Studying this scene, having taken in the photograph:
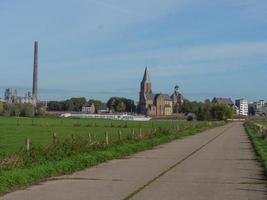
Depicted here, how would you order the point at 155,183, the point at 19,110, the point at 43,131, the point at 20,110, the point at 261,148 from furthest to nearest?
the point at 20,110 → the point at 19,110 → the point at 43,131 → the point at 261,148 → the point at 155,183

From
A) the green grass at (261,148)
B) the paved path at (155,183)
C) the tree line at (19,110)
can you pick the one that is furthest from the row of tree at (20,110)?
the paved path at (155,183)

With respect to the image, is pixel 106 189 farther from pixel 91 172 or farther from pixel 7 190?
pixel 91 172

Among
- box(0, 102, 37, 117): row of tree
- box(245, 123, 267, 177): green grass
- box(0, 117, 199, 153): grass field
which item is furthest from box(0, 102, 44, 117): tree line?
box(245, 123, 267, 177): green grass

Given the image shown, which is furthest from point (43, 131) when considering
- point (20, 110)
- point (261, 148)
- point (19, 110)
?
point (20, 110)

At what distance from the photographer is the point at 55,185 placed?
1452 cm

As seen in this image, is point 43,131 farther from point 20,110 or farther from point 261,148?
point 20,110

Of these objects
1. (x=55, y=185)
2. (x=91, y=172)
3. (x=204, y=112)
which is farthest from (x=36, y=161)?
(x=204, y=112)

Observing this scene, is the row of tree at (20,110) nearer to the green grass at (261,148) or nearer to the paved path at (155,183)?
the green grass at (261,148)

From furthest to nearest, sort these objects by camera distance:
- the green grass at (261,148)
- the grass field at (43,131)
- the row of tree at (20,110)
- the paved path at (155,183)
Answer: the row of tree at (20,110), the grass field at (43,131), the green grass at (261,148), the paved path at (155,183)

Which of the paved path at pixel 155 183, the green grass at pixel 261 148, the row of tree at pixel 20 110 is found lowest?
the paved path at pixel 155 183

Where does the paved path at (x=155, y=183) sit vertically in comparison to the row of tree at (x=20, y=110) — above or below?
below

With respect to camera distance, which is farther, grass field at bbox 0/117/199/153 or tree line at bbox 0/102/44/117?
tree line at bbox 0/102/44/117

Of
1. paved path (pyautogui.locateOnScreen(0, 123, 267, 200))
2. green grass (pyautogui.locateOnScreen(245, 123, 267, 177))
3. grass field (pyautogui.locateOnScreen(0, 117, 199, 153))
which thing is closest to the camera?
paved path (pyautogui.locateOnScreen(0, 123, 267, 200))

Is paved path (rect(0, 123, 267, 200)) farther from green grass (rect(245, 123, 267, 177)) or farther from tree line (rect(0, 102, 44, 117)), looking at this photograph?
tree line (rect(0, 102, 44, 117))
